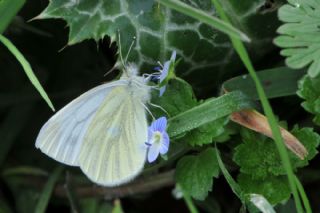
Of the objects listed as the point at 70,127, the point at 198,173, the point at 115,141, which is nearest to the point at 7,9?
the point at 70,127

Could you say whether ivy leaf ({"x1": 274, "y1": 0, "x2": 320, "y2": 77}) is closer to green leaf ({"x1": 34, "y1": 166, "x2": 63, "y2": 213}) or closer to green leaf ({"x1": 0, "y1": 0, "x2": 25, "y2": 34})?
green leaf ({"x1": 0, "y1": 0, "x2": 25, "y2": 34})

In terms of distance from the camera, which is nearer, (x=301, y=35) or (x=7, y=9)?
(x=301, y=35)

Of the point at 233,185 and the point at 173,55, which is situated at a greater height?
the point at 173,55

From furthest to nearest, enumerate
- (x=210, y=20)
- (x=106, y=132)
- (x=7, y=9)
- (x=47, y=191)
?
1. (x=47, y=191)
2. (x=106, y=132)
3. (x=7, y=9)
4. (x=210, y=20)

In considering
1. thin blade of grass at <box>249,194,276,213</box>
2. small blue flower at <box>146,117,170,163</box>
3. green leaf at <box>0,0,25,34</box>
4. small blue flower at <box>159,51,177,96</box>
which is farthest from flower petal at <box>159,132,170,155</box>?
green leaf at <box>0,0,25,34</box>

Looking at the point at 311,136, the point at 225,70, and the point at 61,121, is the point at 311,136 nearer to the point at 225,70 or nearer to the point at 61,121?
the point at 225,70

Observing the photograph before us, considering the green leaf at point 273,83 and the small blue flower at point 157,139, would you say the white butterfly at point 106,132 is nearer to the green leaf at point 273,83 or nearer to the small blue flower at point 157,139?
the small blue flower at point 157,139

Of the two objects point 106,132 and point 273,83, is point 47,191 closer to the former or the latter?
point 106,132
